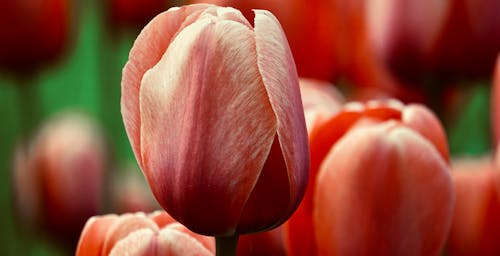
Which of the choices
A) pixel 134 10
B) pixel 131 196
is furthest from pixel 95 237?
pixel 134 10

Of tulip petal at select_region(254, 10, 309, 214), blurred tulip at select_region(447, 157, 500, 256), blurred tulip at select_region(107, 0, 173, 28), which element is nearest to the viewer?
tulip petal at select_region(254, 10, 309, 214)

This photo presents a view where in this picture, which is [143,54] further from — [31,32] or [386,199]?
[31,32]

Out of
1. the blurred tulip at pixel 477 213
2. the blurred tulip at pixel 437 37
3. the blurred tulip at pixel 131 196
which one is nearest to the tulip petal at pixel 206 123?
the blurred tulip at pixel 477 213

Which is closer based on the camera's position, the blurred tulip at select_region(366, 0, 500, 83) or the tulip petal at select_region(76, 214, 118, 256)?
the tulip petal at select_region(76, 214, 118, 256)

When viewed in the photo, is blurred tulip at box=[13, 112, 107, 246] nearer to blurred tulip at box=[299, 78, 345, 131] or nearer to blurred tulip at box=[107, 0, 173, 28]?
blurred tulip at box=[107, 0, 173, 28]

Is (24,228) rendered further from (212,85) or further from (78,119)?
(212,85)

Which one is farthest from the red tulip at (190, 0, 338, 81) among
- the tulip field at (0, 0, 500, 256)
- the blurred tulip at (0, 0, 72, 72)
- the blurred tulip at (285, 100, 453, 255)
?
the blurred tulip at (285, 100, 453, 255)
